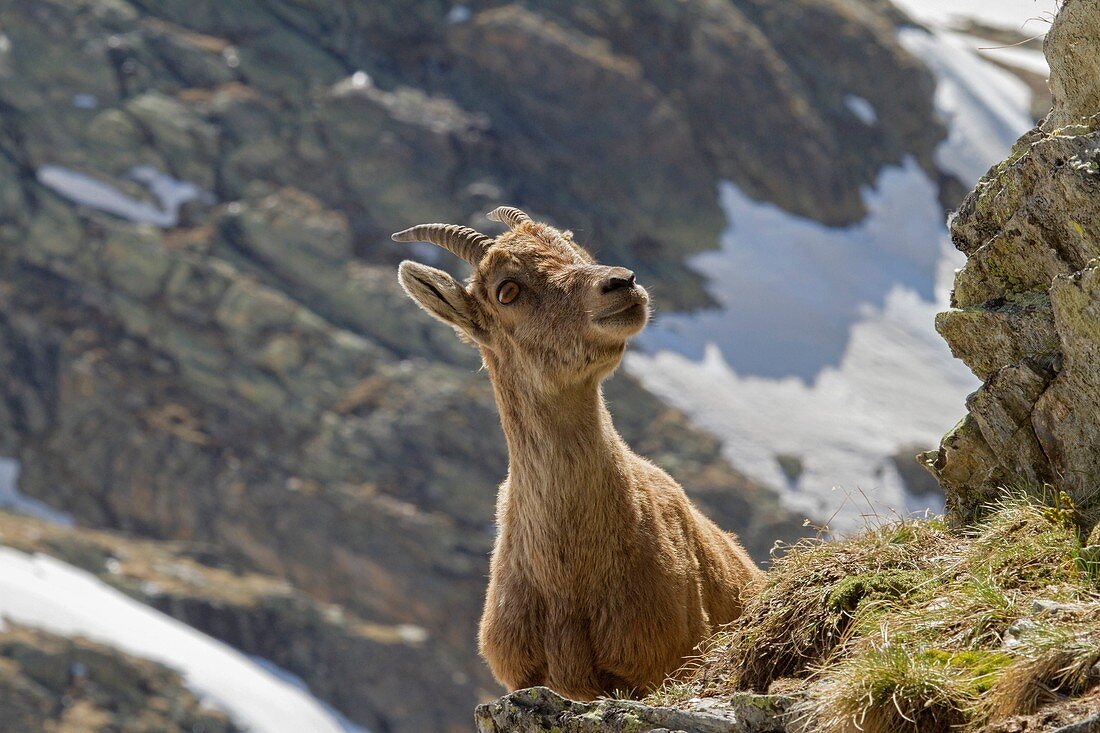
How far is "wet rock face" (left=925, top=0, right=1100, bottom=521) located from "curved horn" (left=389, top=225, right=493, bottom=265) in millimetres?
4659

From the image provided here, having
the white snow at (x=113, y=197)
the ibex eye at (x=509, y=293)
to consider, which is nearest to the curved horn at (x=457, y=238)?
the ibex eye at (x=509, y=293)

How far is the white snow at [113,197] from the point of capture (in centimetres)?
6438

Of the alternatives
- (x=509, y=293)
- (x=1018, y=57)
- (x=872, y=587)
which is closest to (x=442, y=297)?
(x=509, y=293)

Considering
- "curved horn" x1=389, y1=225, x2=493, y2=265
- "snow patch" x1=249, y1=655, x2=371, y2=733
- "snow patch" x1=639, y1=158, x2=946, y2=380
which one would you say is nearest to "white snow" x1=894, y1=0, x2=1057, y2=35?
"snow patch" x1=639, y1=158, x2=946, y2=380

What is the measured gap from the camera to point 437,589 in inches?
2168

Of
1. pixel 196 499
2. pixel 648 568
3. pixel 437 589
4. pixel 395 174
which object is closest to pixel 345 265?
pixel 395 174

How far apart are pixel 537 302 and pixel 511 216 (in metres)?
2.15

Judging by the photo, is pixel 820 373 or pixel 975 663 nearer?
pixel 975 663

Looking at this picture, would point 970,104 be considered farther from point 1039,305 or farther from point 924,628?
point 924,628

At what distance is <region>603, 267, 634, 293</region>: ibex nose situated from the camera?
10.7 meters

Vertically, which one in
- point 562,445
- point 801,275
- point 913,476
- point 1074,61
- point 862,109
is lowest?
Result: point 562,445

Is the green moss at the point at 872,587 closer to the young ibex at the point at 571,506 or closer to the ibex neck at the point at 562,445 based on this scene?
the young ibex at the point at 571,506

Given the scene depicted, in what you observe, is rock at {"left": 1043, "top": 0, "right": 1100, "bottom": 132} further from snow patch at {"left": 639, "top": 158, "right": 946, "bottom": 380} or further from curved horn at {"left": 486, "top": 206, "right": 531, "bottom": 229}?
snow patch at {"left": 639, "top": 158, "right": 946, "bottom": 380}

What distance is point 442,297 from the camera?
11.9m
